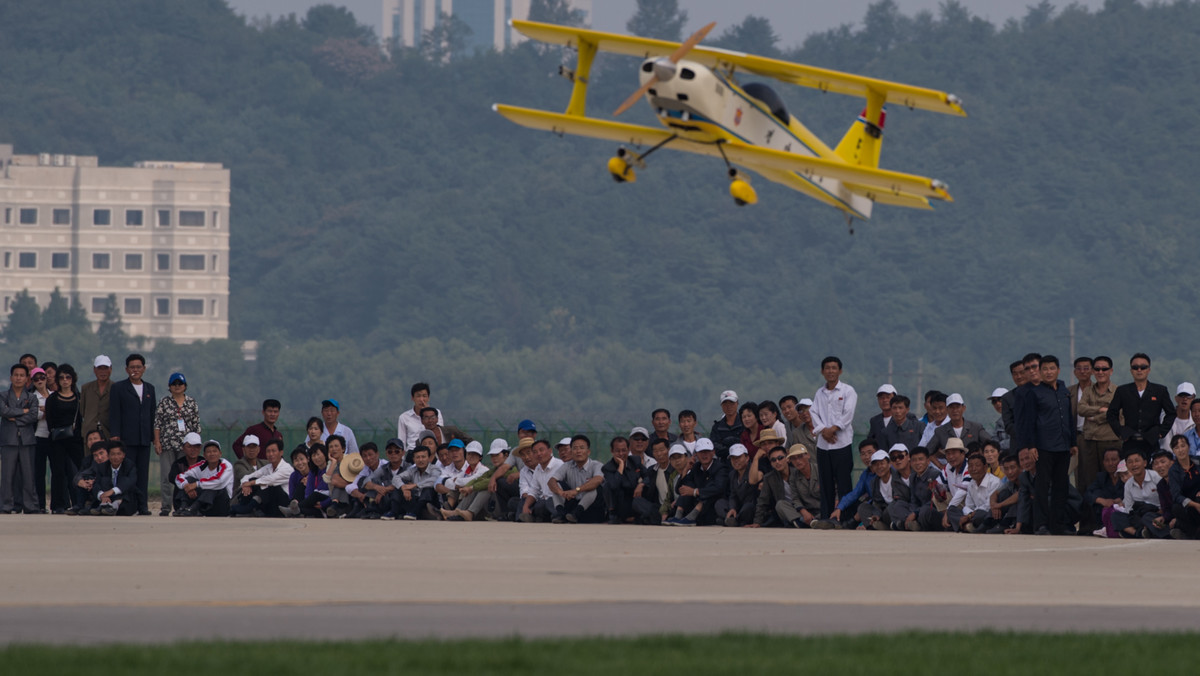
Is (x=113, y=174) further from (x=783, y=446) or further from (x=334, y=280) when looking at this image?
(x=783, y=446)

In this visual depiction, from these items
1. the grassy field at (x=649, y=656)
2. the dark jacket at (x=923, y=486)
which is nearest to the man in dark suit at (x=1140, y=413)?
the dark jacket at (x=923, y=486)

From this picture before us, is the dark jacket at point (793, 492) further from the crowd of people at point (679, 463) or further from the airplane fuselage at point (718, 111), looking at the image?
the airplane fuselage at point (718, 111)

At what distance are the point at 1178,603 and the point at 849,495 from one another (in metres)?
9.49

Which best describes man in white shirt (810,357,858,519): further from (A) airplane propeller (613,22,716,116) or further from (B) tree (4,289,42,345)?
(B) tree (4,289,42,345)

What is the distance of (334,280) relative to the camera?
170 m

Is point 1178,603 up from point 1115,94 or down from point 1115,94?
down

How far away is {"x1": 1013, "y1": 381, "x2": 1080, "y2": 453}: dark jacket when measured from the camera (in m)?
20.5

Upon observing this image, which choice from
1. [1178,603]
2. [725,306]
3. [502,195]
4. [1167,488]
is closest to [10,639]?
[1178,603]

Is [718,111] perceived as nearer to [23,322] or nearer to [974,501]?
[974,501]

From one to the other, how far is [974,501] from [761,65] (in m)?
6.95

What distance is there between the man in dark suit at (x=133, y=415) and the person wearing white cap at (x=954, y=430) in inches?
385

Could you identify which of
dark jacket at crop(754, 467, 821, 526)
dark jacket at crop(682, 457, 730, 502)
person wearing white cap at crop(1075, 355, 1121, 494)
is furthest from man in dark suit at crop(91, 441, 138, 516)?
person wearing white cap at crop(1075, 355, 1121, 494)

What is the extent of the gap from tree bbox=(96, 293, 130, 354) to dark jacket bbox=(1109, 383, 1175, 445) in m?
138

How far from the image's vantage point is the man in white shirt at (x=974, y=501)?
21359mm
